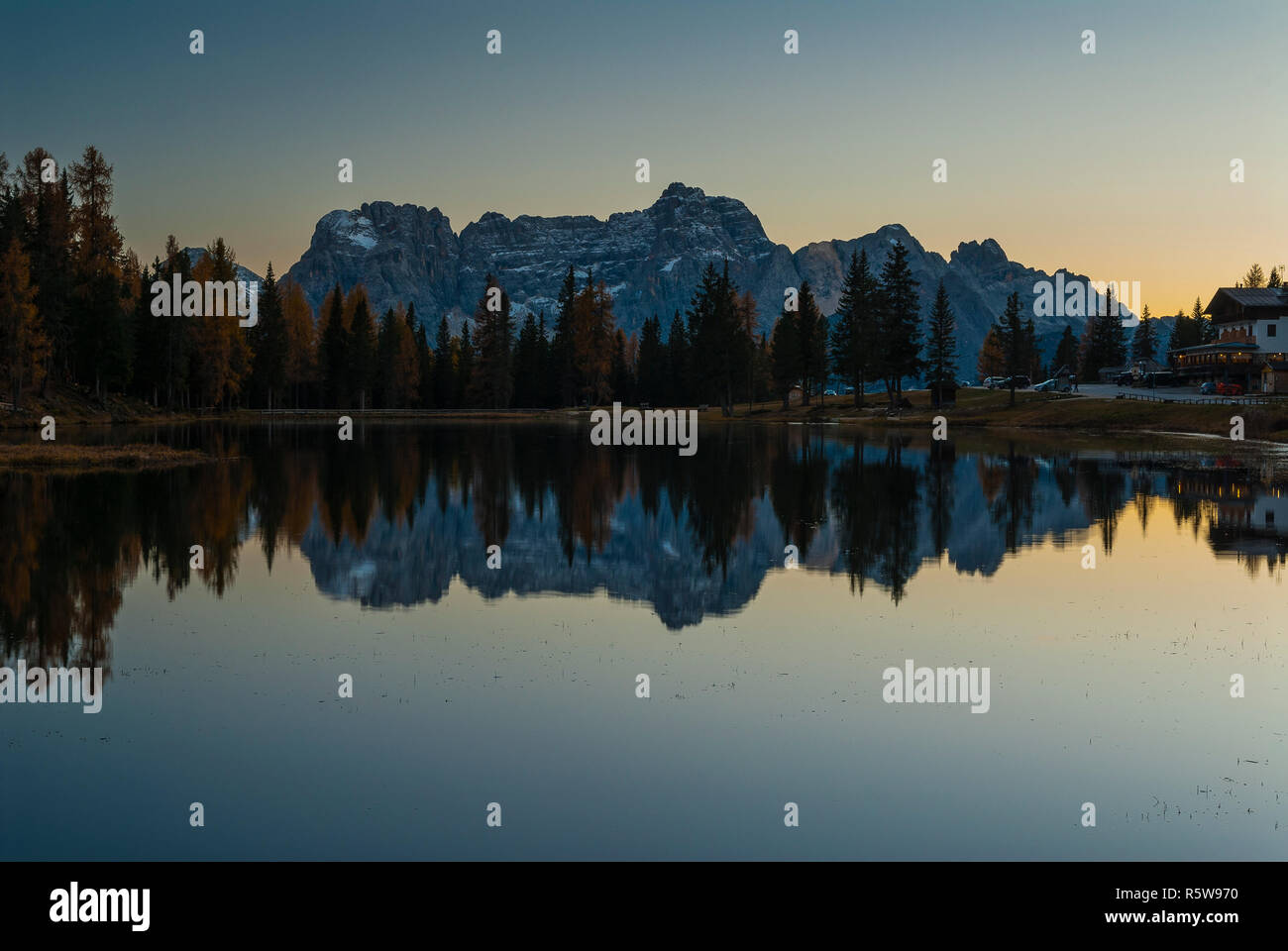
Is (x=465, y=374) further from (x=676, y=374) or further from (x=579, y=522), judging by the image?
(x=579, y=522)

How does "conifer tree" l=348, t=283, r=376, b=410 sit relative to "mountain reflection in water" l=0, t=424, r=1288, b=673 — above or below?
above

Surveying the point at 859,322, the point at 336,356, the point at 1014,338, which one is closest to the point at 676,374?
the point at 859,322

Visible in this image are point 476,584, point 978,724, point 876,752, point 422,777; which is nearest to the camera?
point 422,777

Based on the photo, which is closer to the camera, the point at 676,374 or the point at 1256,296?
the point at 1256,296

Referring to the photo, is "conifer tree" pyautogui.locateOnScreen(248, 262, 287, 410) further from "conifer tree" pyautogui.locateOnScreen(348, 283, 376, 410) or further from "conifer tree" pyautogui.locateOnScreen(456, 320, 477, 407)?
"conifer tree" pyautogui.locateOnScreen(456, 320, 477, 407)

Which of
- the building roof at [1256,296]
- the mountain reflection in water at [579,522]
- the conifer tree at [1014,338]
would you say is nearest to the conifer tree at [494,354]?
the conifer tree at [1014,338]

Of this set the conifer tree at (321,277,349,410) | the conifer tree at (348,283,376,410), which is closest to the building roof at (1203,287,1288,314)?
the conifer tree at (348,283,376,410)

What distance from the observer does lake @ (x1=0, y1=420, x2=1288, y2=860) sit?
11.7 m

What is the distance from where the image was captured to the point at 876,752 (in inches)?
544

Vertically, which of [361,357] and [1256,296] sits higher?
[1256,296]

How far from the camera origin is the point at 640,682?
671 inches
